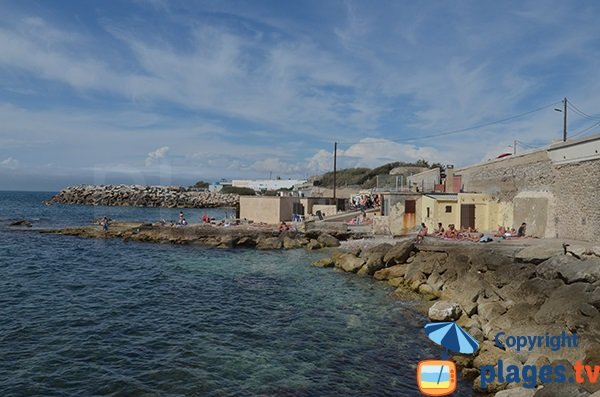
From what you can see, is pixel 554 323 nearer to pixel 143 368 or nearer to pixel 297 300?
pixel 297 300

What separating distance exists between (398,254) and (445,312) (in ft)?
28.8

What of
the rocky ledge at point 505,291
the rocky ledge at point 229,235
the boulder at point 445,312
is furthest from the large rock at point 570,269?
the rocky ledge at point 229,235

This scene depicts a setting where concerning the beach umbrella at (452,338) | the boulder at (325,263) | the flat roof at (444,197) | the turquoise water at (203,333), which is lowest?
the turquoise water at (203,333)

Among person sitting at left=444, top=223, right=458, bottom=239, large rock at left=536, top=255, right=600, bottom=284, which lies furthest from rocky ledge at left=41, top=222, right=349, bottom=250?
large rock at left=536, top=255, right=600, bottom=284

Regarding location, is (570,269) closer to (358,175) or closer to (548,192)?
(548,192)

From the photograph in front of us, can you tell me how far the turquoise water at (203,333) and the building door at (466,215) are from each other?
35.2 feet

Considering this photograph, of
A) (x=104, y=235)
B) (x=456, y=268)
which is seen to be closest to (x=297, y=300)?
(x=456, y=268)

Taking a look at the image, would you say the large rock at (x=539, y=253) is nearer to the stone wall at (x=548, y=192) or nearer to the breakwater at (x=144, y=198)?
the stone wall at (x=548, y=192)

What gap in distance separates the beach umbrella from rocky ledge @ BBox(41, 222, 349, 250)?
23.2 m

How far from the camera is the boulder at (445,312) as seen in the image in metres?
15.4

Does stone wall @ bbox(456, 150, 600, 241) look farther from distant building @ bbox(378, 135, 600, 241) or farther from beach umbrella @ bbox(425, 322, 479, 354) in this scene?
beach umbrella @ bbox(425, 322, 479, 354)

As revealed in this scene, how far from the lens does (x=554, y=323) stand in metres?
11.9

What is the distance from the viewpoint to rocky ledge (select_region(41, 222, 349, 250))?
34.7 m

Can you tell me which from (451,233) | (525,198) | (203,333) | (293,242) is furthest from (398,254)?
(203,333)
